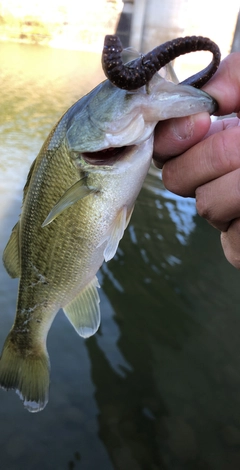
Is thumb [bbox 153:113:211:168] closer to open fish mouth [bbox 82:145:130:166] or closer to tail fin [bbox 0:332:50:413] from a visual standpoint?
open fish mouth [bbox 82:145:130:166]

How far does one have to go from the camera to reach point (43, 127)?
7754mm

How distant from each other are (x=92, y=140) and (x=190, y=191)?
1.60 feet

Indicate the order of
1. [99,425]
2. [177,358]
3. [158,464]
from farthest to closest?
[177,358] → [99,425] → [158,464]

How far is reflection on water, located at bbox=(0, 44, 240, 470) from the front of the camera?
7.89 feet

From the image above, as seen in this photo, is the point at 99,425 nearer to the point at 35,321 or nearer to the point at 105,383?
the point at 105,383

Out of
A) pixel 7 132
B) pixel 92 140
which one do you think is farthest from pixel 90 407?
pixel 7 132

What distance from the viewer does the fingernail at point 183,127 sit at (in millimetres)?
1396

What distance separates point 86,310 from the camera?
5.99 ft

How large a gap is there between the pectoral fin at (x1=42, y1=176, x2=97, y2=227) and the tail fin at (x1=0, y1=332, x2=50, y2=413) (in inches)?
31.6

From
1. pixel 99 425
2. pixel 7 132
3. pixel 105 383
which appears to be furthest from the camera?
pixel 7 132

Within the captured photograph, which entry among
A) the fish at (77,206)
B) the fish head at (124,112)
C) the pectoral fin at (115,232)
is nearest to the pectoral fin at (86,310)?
the fish at (77,206)

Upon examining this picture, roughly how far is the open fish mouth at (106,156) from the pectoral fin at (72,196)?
7 cm

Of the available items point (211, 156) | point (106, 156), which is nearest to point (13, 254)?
point (106, 156)

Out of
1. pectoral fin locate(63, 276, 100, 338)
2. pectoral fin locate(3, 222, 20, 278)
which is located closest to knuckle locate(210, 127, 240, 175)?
pectoral fin locate(63, 276, 100, 338)
